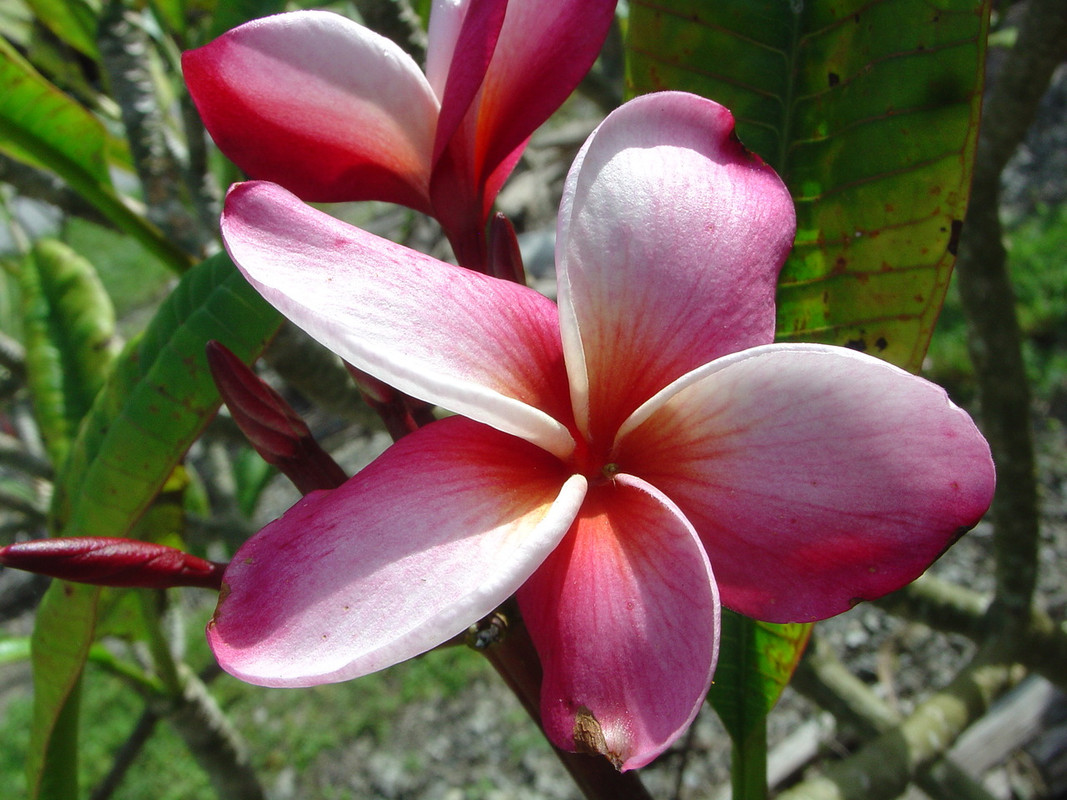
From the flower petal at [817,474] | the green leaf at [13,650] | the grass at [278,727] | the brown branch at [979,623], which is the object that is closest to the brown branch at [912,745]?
the brown branch at [979,623]

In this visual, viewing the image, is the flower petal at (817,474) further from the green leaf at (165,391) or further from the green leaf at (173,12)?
the green leaf at (173,12)

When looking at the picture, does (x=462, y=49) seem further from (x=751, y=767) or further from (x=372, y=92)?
(x=751, y=767)

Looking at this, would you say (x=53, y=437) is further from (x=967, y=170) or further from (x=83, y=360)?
(x=967, y=170)

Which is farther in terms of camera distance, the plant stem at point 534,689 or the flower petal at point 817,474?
the plant stem at point 534,689

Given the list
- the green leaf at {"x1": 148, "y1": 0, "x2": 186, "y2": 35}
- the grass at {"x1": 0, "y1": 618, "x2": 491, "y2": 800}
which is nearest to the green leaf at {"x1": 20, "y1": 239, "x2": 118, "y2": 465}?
the green leaf at {"x1": 148, "y1": 0, "x2": 186, "y2": 35}

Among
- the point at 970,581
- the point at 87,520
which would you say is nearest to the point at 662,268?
the point at 87,520

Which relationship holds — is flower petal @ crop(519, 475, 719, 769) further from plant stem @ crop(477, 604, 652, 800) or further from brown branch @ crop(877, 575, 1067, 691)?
brown branch @ crop(877, 575, 1067, 691)
